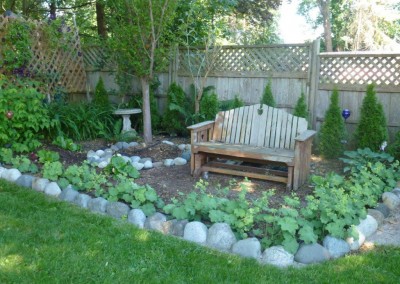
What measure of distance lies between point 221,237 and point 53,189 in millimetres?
1940

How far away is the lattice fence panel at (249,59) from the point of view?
20.9 feet

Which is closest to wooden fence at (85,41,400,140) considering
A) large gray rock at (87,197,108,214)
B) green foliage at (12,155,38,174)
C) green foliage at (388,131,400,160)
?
green foliage at (388,131,400,160)

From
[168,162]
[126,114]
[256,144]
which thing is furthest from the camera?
[126,114]

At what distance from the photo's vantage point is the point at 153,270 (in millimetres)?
2689

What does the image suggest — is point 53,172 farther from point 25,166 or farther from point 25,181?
point 25,166

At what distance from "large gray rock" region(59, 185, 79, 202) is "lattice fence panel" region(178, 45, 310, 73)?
3535 millimetres

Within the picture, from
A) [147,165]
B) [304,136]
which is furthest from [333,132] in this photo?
[147,165]

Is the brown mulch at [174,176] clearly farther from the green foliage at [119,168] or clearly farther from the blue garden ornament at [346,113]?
the blue garden ornament at [346,113]

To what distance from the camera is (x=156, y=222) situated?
134 inches

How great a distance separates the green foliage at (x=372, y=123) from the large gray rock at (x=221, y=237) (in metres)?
3.08

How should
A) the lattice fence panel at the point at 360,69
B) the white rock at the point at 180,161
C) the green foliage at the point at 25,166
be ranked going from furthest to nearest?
the lattice fence panel at the point at 360,69, the white rock at the point at 180,161, the green foliage at the point at 25,166

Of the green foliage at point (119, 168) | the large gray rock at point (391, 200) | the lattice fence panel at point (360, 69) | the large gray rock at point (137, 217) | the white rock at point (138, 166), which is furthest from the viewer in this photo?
the lattice fence panel at point (360, 69)

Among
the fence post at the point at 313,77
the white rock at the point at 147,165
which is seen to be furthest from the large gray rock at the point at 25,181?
the fence post at the point at 313,77

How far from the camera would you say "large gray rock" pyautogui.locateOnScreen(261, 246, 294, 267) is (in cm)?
289
